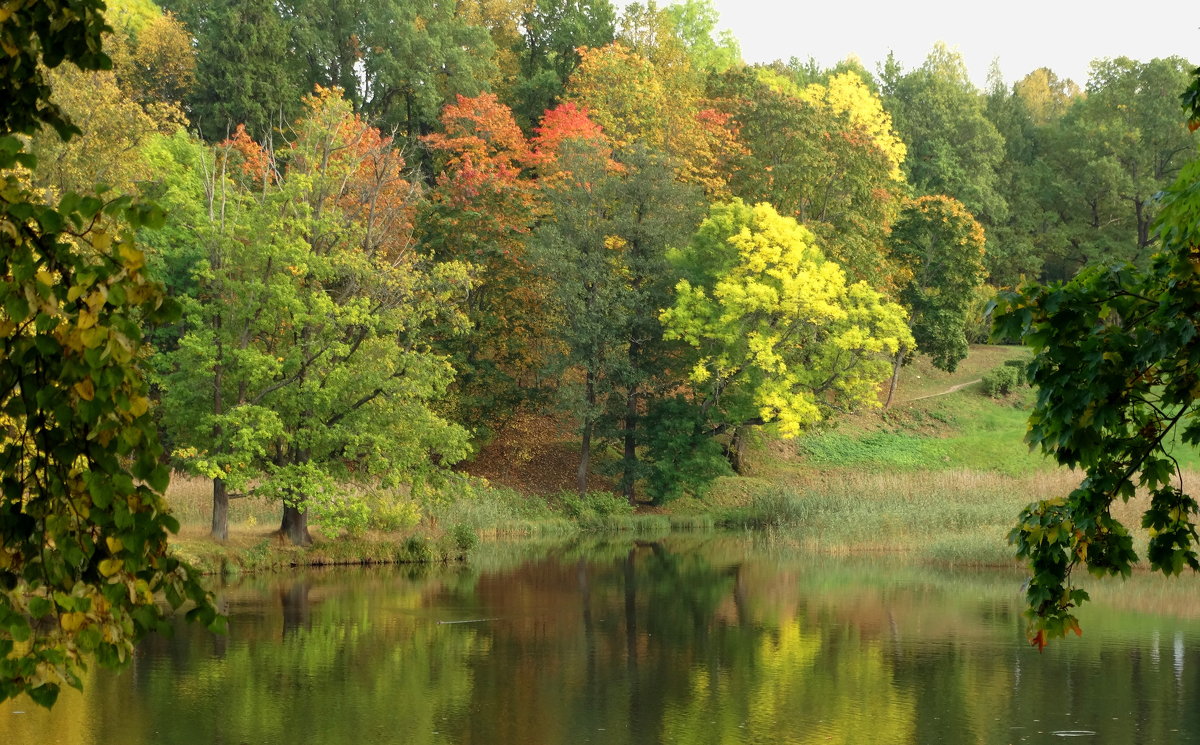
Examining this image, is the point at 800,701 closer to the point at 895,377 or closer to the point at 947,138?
the point at 895,377

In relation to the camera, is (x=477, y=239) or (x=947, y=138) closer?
(x=477, y=239)

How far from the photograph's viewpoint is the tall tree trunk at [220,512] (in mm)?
27797

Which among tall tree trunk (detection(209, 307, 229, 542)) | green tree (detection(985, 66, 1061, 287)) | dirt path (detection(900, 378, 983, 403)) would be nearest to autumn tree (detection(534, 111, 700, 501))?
tall tree trunk (detection(209, 307, 229, 542))

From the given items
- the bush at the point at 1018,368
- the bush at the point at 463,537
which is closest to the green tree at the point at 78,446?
the bush at the point at 463,537

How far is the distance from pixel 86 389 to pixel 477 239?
39477 millimetres

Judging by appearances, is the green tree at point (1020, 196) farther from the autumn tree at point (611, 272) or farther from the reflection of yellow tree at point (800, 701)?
the reflection of yellow tree at point (800, 701)

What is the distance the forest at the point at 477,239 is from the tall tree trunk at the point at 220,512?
118mm

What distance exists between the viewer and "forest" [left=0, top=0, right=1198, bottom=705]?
14.4 ft

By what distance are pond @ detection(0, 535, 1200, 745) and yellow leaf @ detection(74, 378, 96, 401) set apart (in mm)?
10717

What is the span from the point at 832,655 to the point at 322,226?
49.5 ft

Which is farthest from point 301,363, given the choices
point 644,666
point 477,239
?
point 477,239

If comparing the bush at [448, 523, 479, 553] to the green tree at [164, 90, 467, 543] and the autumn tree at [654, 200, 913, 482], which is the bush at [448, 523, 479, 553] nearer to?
the green tree at [164, 90, 467, 543]

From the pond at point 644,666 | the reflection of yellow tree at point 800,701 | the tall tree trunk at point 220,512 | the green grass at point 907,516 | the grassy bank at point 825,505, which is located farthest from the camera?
the green grass at point 907,516

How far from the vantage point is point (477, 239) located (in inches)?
1702
